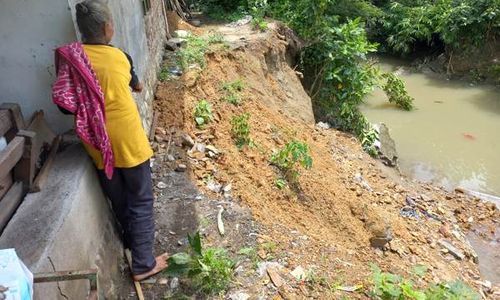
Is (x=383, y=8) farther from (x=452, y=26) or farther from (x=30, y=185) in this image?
(x=30, y=185)

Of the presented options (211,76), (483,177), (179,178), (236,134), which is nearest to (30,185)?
(179,178)

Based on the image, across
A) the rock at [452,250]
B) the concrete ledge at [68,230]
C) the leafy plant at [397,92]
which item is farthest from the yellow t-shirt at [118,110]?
the leafy plant at [397,92]

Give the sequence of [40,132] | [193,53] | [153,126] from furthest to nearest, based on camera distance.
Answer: [193,53] → [153,126] → [40,132]

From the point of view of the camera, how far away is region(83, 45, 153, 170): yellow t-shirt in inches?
111

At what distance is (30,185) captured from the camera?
2.83 meters

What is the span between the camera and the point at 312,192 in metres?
5.69

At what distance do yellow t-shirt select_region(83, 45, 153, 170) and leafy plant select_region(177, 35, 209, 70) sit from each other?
3.59 metres

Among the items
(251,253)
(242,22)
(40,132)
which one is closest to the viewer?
(40,132)

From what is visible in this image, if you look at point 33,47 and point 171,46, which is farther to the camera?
point 171,46

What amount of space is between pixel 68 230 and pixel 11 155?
0.55 meters

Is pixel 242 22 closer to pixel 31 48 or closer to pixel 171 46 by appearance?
pixel 171 46

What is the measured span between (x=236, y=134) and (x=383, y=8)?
1159 cm

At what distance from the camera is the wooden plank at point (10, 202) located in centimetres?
259

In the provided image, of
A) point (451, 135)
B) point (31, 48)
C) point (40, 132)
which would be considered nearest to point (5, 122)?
point (40, 132)
